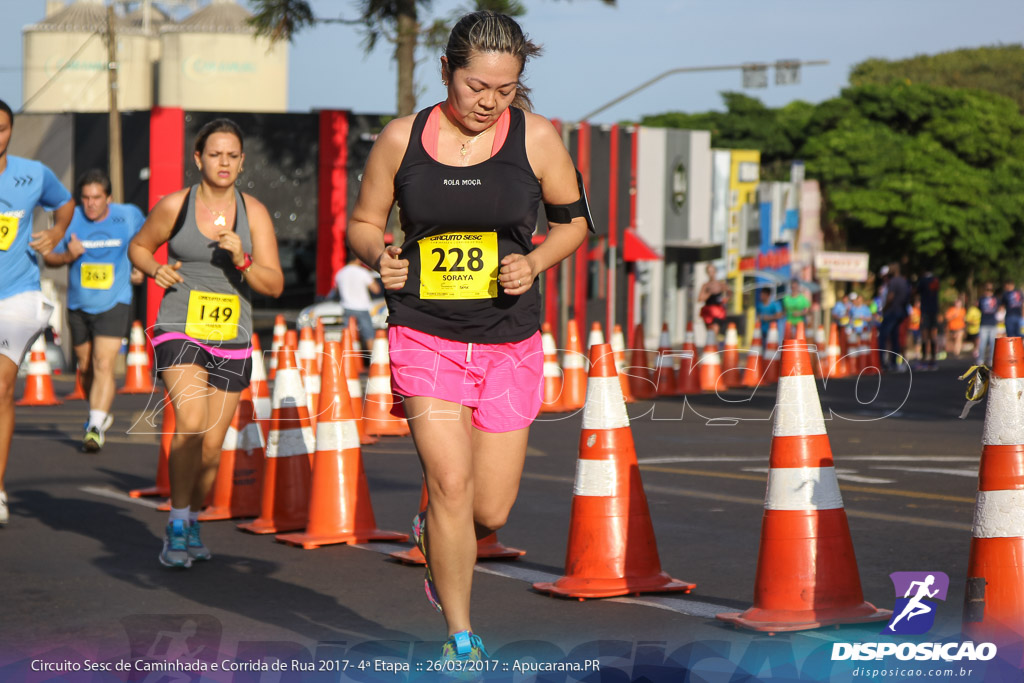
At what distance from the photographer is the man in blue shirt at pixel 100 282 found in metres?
11.4

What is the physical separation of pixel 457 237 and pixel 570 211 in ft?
1.46

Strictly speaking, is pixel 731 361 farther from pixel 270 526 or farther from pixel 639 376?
pixel 270 526

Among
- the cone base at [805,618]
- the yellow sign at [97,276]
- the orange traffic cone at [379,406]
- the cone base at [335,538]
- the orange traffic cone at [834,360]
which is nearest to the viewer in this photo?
the cone base at [805,618]

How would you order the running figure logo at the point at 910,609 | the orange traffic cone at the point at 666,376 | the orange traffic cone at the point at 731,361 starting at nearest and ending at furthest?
the running figure logo at the point at 910,609 → the orange traffic cone at the point at 666,376 → the orange traffic cone at the point at 731,361

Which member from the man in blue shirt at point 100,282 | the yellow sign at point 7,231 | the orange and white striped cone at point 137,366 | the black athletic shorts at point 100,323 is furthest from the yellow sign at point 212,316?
the orange and white striped cone at point 137,366

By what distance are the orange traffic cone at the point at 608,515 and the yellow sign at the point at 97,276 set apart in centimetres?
671

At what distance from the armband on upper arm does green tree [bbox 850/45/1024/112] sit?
7779 cm

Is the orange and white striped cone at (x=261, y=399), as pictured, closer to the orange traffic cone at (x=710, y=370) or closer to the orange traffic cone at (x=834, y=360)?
the orange traffic cone at (x=710, y=370)

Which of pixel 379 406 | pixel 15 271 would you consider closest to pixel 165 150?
pixel 379 406

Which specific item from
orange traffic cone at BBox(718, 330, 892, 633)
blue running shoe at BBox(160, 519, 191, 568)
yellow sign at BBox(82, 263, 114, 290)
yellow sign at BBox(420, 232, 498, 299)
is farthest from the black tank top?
yellow sign at BBox(82, 263, 114, 290)

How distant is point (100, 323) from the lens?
37.4 ft

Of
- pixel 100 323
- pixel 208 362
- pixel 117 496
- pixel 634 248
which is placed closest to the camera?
pixel 208 362

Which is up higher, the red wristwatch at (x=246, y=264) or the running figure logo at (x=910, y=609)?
the red wristwatch at (x=246, y=264)

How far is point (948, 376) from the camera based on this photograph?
2266 cm
